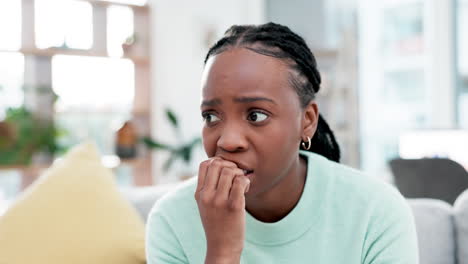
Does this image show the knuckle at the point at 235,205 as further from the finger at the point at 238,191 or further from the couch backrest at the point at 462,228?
the couch backrest at the point at 462,228

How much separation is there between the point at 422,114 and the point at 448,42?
53 centimetres

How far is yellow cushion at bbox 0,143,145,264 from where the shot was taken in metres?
1.37

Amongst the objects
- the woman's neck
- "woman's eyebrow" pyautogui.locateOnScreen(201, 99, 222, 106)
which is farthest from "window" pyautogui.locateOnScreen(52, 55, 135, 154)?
"woman's eyebrow" pyautogui.locateOnScreen(201, 99, 222, 106)

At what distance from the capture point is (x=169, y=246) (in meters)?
1.17

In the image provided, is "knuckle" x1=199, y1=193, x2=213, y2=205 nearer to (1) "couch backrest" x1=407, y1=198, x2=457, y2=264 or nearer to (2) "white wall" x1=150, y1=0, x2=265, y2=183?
(1) "couch backrest" x1=407, y1=198, x2=457, y2=264

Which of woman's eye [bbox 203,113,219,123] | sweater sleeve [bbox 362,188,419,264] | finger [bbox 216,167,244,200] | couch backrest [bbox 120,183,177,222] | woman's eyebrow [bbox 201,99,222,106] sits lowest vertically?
couch backrest [bbox 120,183,177,222]

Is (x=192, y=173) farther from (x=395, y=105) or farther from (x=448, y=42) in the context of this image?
(x=448, y=42)

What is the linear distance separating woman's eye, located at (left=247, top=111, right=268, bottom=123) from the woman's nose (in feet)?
0.09

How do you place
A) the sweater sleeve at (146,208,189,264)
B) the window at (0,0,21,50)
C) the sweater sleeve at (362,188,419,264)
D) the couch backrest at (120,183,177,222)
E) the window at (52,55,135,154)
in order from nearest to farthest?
the sweater sleeve at (362,188,419,264) < the sweater sleeve at (146,208,189,264) < the couch backrest at (120,183,177,222) < the window at (0,0,21,50) < the window at (52,55,135,154)

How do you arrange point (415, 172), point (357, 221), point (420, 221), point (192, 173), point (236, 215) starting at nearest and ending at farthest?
point (236, 215) → point (357, 221) → point (420, 221) → point (415, 172) → point (192, 173)

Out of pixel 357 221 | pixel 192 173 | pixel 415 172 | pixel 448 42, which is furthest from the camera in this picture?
pixel 192 173

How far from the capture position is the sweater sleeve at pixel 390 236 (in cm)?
104

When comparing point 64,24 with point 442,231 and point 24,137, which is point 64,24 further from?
point 442,231

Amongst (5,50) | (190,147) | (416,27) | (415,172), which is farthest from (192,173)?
(415,172)
